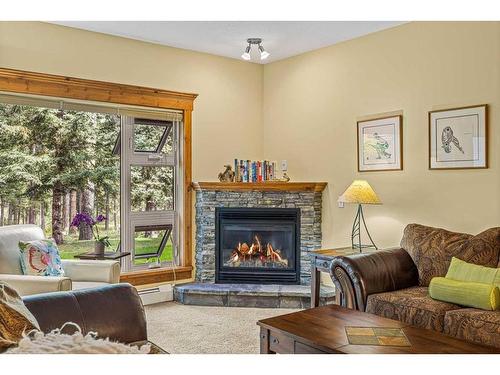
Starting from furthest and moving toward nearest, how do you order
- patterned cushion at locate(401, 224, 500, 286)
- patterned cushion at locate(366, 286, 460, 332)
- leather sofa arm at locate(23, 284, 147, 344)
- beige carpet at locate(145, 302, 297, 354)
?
beige carpet at locate(145, 302, 297, 354), patterned cushion at locate(401, 224, 500, 286), patterned cushion at locate(366, 286, 460, 332), leather sofa arm at locate(23, 284, 147, 344)

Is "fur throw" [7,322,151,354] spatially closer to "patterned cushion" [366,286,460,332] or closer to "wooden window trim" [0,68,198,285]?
"patterned cushion" [366,286,460,332]

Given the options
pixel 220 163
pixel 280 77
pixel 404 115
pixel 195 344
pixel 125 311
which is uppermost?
pixel 280 77

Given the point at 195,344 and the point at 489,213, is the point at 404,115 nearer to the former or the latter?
the point at 489,213

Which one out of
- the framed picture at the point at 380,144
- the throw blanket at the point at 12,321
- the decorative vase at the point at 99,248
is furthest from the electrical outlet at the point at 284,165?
the throw blanket at the point at 12,321

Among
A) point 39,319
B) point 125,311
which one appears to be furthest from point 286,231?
point 39,319

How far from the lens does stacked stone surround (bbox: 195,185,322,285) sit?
536cm

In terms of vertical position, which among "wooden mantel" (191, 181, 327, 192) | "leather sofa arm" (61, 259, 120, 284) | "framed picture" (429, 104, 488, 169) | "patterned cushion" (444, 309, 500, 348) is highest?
"framed picture" (429, 104, 488, 169)

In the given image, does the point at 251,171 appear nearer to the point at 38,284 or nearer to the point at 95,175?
the point at 95,175

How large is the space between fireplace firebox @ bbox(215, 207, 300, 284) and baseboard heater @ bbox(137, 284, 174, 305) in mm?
537

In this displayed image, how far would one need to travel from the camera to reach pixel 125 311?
2.42m

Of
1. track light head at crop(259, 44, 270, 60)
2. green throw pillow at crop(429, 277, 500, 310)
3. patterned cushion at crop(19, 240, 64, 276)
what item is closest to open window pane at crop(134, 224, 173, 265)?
patterned cushion at crop(19, 240, 64, 276)
